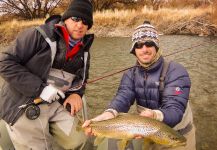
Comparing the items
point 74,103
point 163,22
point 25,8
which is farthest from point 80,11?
point 25,8

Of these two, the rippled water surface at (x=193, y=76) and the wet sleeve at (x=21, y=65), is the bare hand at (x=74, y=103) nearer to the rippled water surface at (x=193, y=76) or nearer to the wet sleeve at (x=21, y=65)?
the wet sleeve at (x=21, y=65)

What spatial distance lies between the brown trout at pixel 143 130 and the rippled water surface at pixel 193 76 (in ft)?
7.55

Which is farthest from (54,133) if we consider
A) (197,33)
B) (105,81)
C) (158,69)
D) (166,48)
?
(197,33)

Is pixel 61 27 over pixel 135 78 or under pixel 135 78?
over

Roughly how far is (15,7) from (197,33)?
47.5 ft

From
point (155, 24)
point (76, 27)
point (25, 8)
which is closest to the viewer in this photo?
point (76, 27)

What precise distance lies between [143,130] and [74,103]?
1.38 meters

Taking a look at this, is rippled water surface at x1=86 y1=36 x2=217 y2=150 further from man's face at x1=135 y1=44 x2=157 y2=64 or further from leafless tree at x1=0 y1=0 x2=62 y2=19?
leafless tree at x1=0 y1=0 x2=62 y2=19

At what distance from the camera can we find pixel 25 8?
25828 mm

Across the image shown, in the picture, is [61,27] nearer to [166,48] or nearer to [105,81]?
[105,81]

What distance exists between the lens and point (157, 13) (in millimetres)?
20344

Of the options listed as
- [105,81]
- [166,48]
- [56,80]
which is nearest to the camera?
[56,80]

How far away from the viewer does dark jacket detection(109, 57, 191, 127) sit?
3391 mm

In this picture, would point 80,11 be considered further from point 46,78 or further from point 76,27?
point 46,78
